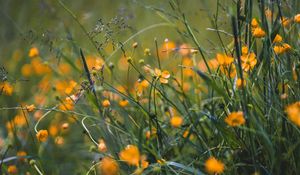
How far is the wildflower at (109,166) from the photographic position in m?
1.94

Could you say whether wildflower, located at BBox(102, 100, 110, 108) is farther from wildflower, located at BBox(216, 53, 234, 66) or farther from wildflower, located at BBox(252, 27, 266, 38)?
wildflower, located at BBox(252, 27, 266, 38)

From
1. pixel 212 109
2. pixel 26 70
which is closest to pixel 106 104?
pixel 212 109

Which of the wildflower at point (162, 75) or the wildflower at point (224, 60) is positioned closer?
the wildflower at point (224, 60)

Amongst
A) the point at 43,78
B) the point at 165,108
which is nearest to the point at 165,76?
the point at 165,108

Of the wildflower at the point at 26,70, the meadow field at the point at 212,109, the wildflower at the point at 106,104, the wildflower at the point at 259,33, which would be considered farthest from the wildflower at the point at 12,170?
the wildflower at the point at 26,70

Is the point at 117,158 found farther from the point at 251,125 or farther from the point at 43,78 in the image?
the point at 43,78

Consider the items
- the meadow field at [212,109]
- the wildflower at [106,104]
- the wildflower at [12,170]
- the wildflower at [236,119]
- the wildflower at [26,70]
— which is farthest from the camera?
the wildflower at [26,70]

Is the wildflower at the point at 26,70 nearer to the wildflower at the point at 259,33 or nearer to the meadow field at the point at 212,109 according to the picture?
the meadow field at the point at 212,109

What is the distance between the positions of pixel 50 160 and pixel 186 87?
826 millimetres

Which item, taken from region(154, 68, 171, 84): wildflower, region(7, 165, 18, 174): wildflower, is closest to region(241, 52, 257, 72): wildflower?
region(154, 68, 171, 84): wildflower

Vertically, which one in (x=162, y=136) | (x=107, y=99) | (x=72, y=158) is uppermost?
(x=107, y=99)

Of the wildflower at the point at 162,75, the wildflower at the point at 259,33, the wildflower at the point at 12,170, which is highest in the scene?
the wildflower at the point at 259,33

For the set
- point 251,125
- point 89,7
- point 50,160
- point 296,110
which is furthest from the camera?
point 89,7

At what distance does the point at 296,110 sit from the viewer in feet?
5.04
